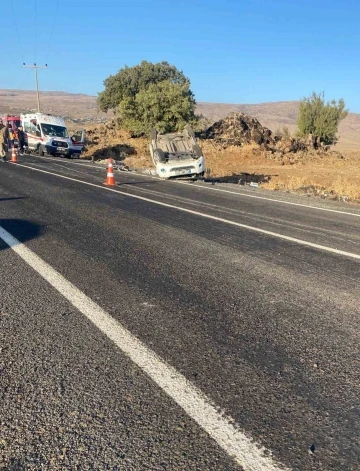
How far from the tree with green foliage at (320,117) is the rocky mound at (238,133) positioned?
14.2 m

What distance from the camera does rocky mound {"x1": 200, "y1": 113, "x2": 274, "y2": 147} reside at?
40.2m

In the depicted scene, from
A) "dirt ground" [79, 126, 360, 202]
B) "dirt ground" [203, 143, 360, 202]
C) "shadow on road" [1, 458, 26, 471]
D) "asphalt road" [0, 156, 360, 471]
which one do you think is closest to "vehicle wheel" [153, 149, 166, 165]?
"dirt ground" [79, 126, 360, 202]

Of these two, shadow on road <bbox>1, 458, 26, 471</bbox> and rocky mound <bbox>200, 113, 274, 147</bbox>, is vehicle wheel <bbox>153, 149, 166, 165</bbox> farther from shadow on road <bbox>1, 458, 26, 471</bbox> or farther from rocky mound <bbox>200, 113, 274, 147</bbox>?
rocky mound <bbox>200, 113, 274, 147</bbox>

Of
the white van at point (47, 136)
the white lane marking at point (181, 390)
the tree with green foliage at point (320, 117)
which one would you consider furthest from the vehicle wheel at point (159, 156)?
the tree with green foliage at point (320, 117)

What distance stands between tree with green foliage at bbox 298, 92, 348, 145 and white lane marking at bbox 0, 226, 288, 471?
55.5 meters

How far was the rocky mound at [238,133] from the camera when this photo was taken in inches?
1582

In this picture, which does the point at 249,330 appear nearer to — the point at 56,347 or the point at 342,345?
the point at 342,345

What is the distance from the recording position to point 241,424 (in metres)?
2.46

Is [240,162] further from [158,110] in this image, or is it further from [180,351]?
[180,351]

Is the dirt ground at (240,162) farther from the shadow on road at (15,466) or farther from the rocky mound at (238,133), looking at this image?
the shadow on road at (15,466)

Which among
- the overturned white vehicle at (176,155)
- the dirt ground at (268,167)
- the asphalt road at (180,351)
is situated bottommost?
the dirt ground at (268,167)

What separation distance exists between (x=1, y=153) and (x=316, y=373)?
2149 centimetres

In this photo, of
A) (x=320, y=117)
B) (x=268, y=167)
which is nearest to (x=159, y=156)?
(x=268, y=167)

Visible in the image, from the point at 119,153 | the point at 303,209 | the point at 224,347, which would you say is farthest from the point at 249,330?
the point at 119,153
